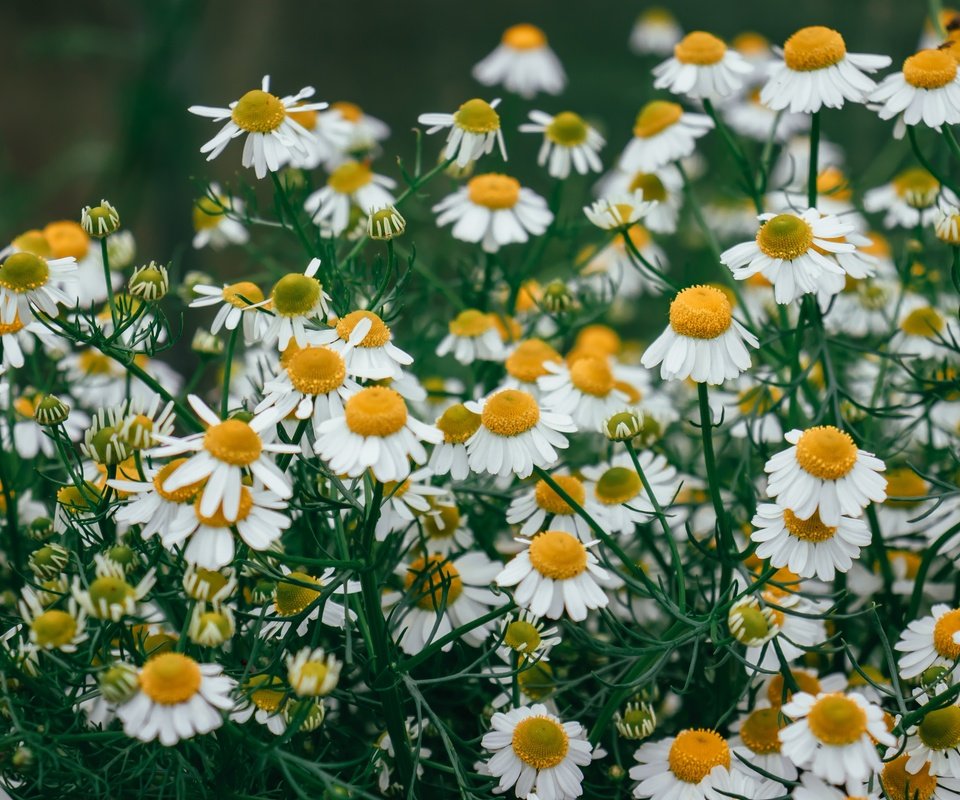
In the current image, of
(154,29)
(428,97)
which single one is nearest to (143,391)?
(154,29)

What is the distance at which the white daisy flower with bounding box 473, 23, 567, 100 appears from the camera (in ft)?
4.81

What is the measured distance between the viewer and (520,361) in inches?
39.9

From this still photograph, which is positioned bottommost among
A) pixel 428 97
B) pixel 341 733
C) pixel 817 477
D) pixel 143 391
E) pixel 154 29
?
pixel 341 733

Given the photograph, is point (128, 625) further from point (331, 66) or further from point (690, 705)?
point (331, 66)

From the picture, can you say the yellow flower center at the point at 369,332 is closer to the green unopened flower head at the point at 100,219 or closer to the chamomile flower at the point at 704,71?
the green unopened flower head at the point at 100,219

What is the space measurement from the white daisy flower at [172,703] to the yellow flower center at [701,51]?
741mm

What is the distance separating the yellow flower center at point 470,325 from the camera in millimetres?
1019

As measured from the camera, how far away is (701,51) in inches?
42.9

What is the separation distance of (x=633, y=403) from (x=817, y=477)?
0.31 meters

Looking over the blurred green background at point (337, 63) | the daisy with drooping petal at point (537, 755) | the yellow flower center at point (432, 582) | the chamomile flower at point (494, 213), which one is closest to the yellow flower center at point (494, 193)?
the chamomile flower at point (494, 213)

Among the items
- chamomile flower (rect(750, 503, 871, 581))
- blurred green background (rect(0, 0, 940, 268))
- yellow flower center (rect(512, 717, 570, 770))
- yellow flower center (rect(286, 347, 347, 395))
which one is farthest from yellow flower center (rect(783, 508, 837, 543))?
blurred green background (rect(0, 0, 940, 268))

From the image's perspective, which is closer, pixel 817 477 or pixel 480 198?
pixel 817 477

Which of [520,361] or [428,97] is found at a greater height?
[428,97]

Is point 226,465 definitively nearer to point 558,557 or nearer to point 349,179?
point 558,557
